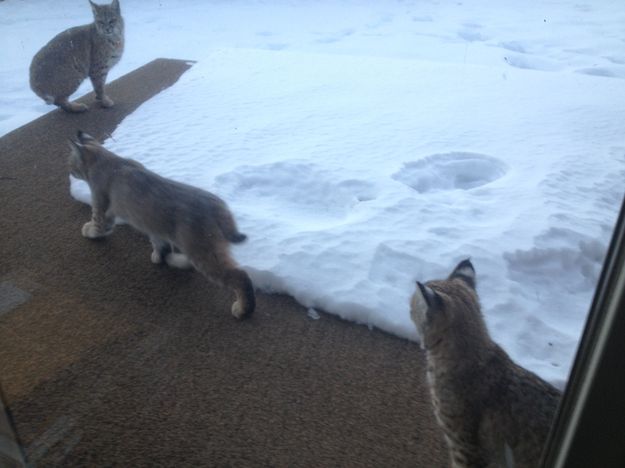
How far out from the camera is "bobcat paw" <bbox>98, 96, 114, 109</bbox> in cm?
271

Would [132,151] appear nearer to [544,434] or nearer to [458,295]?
[458,295]

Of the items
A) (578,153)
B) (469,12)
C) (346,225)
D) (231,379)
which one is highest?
(469,12)

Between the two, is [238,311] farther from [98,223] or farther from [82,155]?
[82,155]

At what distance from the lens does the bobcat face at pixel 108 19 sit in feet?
9.34

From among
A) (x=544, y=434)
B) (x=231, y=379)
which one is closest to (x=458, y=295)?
(x=544, y=434)

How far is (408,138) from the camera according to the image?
2371mm

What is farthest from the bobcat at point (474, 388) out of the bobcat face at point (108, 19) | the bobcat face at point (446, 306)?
the bobcat face at point (108, 19)

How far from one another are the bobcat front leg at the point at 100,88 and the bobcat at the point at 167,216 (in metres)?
0.91

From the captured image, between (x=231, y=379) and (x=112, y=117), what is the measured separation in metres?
1.70

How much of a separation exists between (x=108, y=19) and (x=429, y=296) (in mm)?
2524

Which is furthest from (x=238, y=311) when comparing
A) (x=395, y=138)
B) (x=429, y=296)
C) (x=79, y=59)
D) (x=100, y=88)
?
(x=79, y=59)

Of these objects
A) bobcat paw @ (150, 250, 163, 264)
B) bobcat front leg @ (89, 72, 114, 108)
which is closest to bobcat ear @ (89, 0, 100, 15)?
bobcat front leg @ (89, 72, 114, 108)

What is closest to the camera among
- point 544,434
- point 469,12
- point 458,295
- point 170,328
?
point 544,434

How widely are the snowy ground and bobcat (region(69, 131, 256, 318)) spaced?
147 mm
